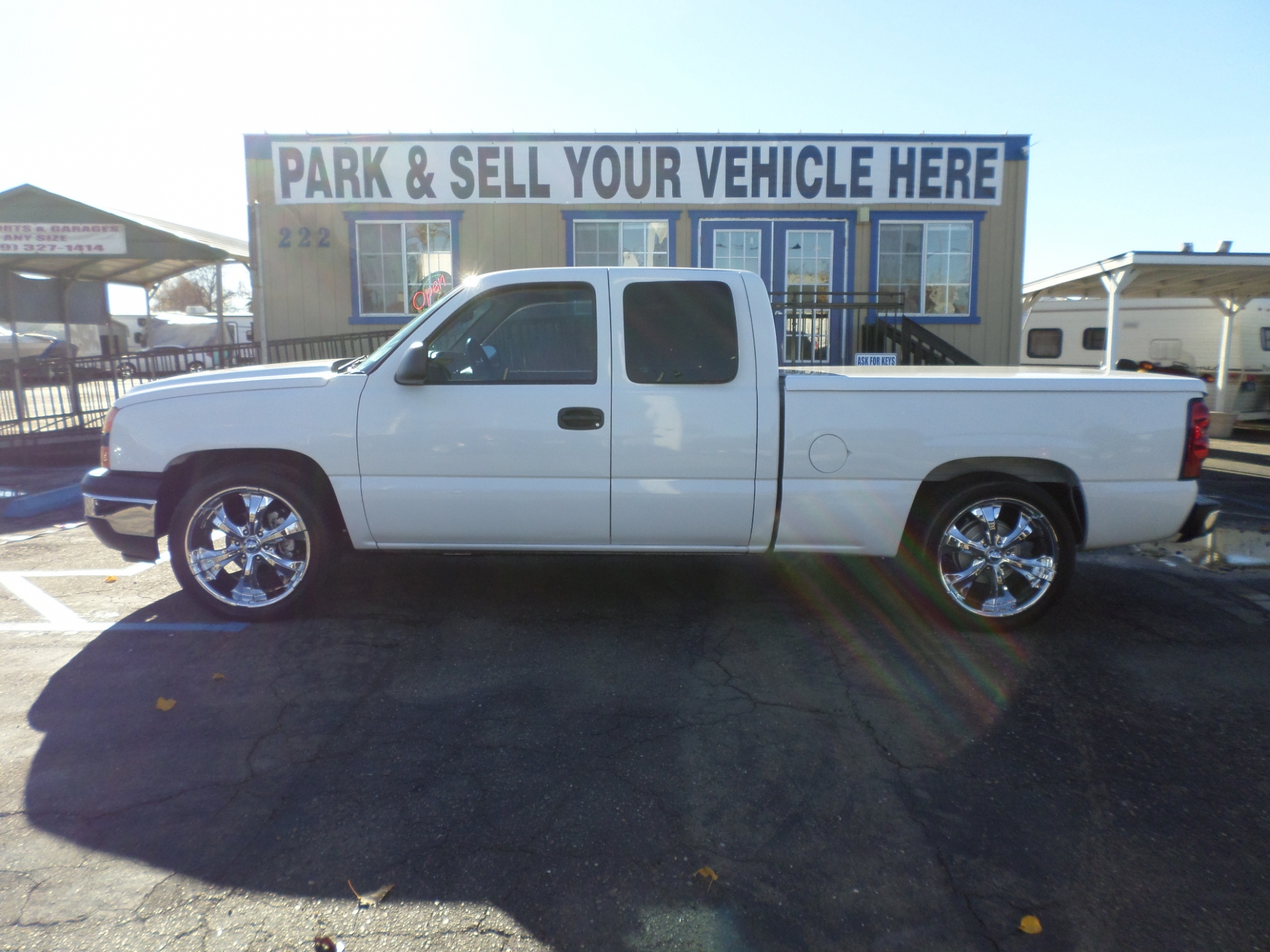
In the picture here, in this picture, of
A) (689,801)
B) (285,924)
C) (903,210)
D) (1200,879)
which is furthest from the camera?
(903,210)

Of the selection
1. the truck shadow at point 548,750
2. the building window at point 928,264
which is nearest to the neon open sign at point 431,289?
the building window at point 928,264

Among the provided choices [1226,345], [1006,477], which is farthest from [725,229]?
[1226,345]

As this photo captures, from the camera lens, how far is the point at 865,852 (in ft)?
8.89

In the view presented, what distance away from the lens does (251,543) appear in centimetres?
468

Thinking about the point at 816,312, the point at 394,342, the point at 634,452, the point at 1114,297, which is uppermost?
the point at 1114,297

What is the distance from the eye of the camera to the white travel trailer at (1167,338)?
18422 mm

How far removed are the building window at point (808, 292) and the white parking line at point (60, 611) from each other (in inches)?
377

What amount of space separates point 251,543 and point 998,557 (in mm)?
4013

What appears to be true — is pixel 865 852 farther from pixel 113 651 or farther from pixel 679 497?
pixel 113 651

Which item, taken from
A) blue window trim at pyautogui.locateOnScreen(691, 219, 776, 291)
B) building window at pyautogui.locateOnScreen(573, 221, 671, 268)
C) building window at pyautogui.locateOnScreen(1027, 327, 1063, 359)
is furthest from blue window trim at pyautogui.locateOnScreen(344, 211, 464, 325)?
building window at pyautogui.locateOnScreen(1027, 327, 1063, 359)

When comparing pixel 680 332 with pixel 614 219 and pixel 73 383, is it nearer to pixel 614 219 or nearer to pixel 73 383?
pixel 614 219

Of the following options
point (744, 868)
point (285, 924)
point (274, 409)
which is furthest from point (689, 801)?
point (274, 409)

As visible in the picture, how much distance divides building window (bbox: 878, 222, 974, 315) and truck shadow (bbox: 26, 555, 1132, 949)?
9940 mm

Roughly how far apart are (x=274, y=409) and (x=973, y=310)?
12.2 m
